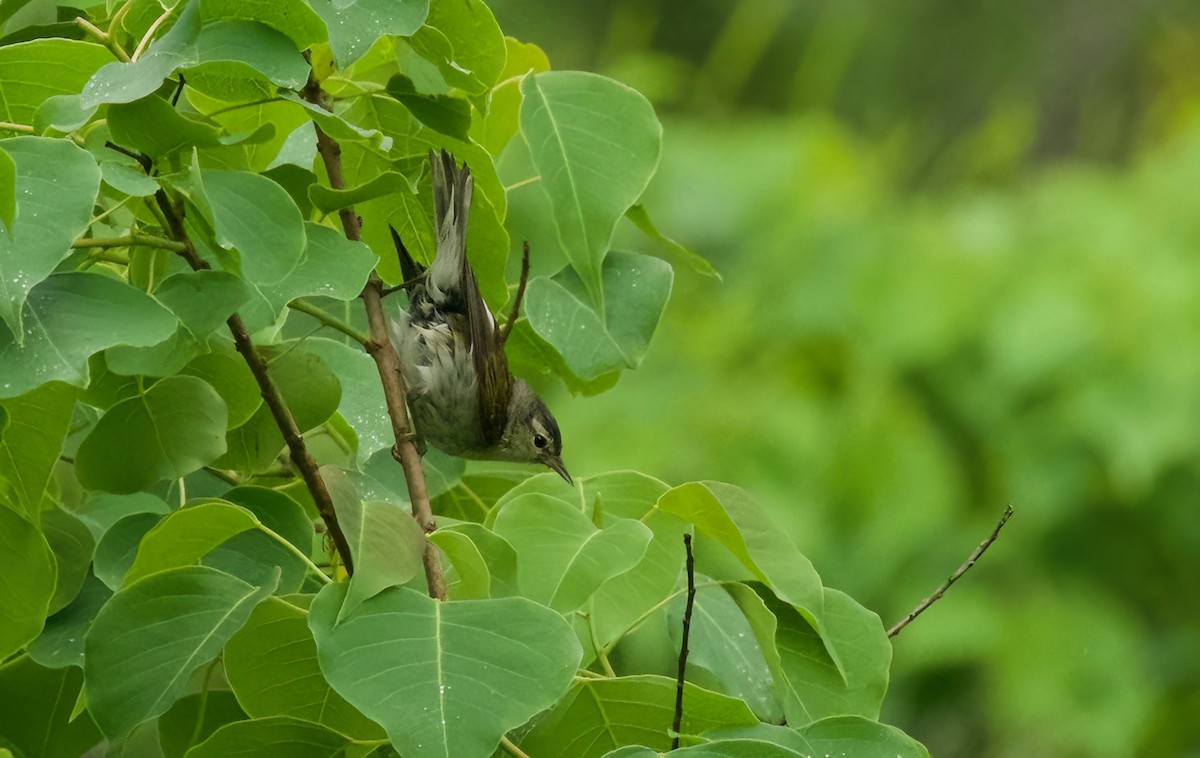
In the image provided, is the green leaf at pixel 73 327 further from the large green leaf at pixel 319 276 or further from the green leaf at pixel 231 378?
the green leaf at pixel 231 378

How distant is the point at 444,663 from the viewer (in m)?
1.04

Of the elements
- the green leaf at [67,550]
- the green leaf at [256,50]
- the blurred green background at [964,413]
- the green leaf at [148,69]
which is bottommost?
the blurred green background at [964,413]

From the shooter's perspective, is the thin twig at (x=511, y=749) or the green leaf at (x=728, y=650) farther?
the green leaf at (x=728, y=650)

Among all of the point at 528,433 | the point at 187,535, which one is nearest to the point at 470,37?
the point at 187,535

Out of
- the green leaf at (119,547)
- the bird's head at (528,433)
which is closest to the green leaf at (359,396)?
the green leaf at (119,547)

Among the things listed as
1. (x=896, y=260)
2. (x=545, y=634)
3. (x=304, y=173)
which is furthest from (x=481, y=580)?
(x=896, y=260)

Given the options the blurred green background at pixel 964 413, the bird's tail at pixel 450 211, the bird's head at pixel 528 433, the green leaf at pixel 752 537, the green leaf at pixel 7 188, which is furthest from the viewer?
the blurred green background at pixel 964 413

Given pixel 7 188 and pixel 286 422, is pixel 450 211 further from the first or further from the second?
pixel 7 188

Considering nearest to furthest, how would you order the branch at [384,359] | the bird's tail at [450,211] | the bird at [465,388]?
the branch at [384,359] → the bird's tail at [450,211] → the bird at [465,388]

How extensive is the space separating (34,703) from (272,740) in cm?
31

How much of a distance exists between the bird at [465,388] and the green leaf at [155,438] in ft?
3.01

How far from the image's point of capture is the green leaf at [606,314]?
1350mm

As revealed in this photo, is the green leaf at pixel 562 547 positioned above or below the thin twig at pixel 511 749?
above

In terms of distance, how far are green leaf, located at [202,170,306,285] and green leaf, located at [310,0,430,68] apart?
117 millimetres
